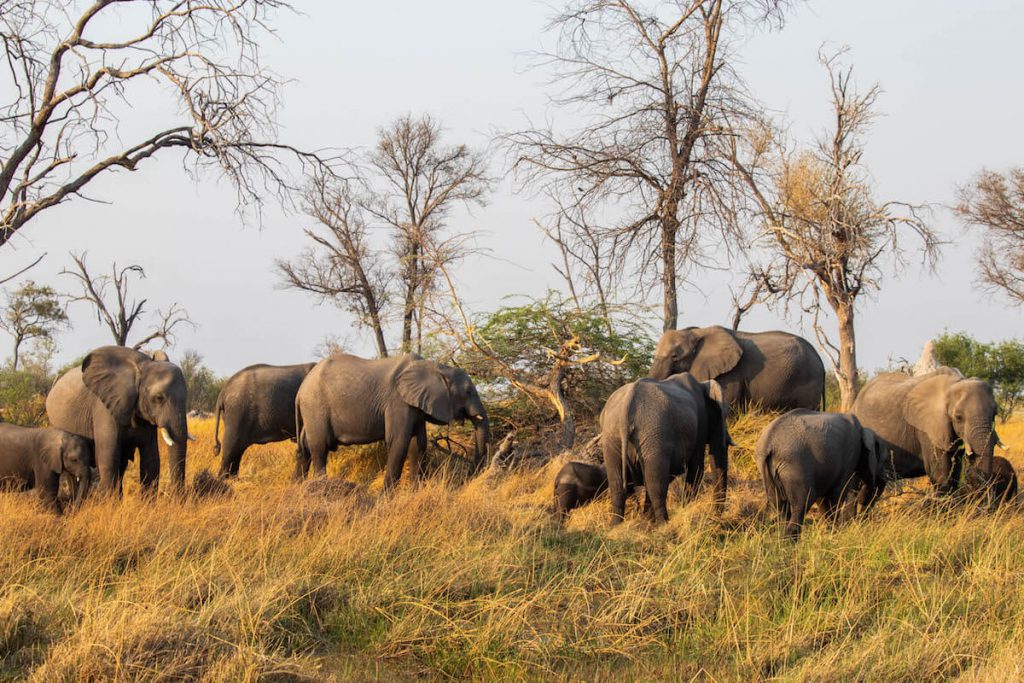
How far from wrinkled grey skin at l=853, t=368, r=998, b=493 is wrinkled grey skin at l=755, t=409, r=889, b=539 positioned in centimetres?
130

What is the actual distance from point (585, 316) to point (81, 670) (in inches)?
405

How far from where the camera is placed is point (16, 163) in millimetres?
12562

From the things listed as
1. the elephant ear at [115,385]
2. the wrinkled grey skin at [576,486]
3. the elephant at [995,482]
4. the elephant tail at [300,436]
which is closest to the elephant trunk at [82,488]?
the elephant ear at [115,385]

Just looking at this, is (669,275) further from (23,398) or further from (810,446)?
(23,398)

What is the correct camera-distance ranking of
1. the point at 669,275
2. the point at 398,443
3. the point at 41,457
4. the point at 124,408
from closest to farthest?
the point at 41,457, the point at 124,408, the point at 398,443, the point at 669,275

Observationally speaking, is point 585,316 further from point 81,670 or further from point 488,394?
point 81,670

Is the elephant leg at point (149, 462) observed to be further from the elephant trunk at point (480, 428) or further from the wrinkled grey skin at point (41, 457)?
the elephant trunk at point (480, 428)

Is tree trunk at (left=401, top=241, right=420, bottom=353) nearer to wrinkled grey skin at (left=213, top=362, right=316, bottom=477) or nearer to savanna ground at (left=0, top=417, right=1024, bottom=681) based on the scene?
wrinkled grey skin at (left=213, top=362, right=316, bottom=477)

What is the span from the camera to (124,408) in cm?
1129

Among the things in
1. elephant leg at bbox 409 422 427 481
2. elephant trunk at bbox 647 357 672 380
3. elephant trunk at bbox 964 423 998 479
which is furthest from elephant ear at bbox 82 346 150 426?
elephant trunk at bbox 964 423 998 479

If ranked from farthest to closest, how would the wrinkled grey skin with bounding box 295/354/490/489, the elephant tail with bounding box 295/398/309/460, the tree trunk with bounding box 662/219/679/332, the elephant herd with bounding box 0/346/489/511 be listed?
the tree trunk with bounding box 662/219/679/332 → the elephant tail with bounding box 295/398/309/460 → the wrinkled grey skin with bounding box 295/354/490/489 → the elephant herd with bounding box 0/346/489/511

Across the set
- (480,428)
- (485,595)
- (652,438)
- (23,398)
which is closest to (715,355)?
(480,428)

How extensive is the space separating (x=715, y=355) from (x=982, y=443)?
4248mm

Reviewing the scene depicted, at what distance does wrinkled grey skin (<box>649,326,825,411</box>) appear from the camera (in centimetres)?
1424
